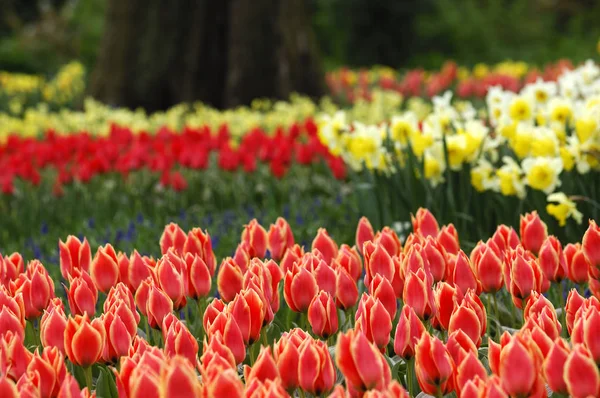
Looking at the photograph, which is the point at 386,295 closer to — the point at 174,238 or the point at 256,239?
the point at 256,239

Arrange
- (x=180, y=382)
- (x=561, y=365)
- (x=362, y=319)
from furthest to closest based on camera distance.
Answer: (x=362, y=319)
(x=561, y=365)
(x=180, y=382)

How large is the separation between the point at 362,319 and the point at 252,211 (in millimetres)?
3462

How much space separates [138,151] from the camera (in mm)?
5926

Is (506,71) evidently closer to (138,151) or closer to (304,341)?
(138,151)

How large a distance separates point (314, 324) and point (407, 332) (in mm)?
263

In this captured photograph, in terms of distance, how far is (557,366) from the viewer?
61.8 inches

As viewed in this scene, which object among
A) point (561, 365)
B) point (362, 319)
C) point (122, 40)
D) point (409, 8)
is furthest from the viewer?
point (409, 8)

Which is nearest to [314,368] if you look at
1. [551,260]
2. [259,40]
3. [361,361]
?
[361,361]

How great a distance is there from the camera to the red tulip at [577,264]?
2473 mm

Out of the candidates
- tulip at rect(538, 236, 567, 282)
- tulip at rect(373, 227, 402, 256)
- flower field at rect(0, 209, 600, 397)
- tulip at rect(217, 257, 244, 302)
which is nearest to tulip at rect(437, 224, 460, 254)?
flower field at rect(0, 209, 600, 397)

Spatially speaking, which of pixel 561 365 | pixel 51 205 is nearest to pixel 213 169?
pixel 51 205

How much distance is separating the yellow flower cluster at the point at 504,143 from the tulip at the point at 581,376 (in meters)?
1.87

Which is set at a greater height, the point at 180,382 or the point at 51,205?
the point at 180,382

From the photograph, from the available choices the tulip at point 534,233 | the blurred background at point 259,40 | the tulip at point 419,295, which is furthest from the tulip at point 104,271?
the blurred background at point 259,40
